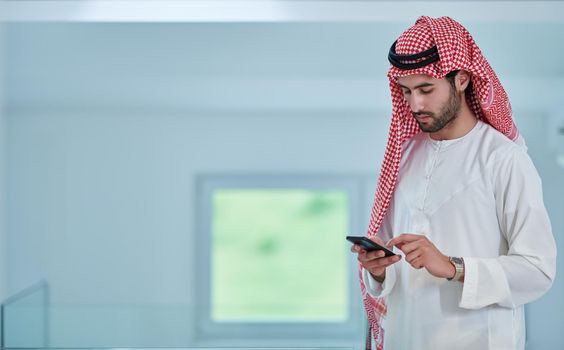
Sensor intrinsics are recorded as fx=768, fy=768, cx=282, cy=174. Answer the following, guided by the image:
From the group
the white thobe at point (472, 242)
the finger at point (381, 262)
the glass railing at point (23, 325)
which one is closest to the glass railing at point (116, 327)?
the glass railing at point (23, 325)

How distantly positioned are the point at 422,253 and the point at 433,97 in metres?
0.36

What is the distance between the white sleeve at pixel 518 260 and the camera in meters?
1.63

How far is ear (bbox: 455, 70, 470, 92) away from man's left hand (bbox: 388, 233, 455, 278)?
377 mm

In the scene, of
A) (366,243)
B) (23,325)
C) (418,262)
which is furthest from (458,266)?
(23,325)

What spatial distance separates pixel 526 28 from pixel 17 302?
269cm

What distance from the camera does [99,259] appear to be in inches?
187

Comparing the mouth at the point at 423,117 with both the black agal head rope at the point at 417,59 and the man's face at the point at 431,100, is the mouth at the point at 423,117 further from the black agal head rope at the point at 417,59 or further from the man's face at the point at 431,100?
the black agal head rope at the point at 417,59

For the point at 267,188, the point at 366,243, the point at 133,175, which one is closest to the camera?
the point at 366,243

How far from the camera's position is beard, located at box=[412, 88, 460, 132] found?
5.69ft

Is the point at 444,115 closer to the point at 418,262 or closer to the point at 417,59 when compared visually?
the point at 417,59

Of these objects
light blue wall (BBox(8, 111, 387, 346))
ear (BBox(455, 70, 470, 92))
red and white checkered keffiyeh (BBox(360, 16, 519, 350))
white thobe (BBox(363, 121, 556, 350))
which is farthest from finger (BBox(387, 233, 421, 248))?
light blue wall (BBox(8, 111, 387, 346))

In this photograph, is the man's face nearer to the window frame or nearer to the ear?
the ear

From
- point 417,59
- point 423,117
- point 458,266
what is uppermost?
point 417,59

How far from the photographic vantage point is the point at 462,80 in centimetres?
178
